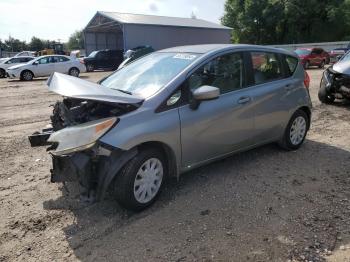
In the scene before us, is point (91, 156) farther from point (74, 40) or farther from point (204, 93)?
point (74, 40)

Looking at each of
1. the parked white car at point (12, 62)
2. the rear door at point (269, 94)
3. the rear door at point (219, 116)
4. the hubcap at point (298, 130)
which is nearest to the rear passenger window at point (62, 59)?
the parked white car at point (12, 62)

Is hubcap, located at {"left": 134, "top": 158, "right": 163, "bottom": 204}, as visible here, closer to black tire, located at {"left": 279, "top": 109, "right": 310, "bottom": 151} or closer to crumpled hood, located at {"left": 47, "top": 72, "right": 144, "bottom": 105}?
crumpled hood, located at {"left": 47, "top": 72, "right": 144, "bottom": 105}

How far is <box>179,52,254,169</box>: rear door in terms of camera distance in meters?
4.41

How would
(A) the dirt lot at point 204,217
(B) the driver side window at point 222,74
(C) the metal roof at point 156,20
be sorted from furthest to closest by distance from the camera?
(C) the metal roof at point 156,20, (B) the driver side window at point 222,74, (A) the dirt lot at point 204,217

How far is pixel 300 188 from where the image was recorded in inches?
186

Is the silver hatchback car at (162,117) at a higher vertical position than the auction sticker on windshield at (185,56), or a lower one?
lower

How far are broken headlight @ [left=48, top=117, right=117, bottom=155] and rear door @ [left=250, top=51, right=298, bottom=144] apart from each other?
224 centimetres

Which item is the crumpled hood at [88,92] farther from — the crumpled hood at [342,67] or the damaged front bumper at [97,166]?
the crumpled hood at [342,67]

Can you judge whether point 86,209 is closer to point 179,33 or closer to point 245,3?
point 179,33

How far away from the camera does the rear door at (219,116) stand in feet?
14.5

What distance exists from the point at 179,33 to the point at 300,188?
120ft

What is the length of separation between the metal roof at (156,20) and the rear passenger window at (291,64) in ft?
102

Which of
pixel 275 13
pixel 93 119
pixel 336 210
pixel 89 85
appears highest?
pixel 275 13

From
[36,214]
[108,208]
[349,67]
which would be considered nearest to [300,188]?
[108,208]
